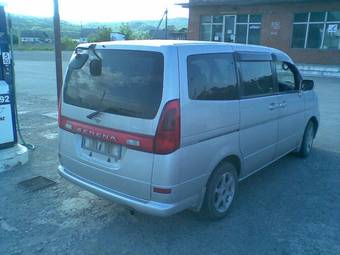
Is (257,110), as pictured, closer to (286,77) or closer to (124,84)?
(286,77)

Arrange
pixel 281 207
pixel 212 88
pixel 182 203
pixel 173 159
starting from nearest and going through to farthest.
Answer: pixel 173 159 → pixel 182 203 → pixel 212 88 → pixel 281 207

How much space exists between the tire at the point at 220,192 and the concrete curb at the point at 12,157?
3.07 metres

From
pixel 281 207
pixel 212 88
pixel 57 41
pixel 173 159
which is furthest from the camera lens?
pixel 57 41

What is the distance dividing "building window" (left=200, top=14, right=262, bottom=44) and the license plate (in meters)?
23.6

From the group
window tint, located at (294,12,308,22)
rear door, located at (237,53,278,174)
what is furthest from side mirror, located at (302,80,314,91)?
window tint, located at (294,12,308,22)

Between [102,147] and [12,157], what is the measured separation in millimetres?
2427

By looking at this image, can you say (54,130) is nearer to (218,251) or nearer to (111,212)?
(111,212)

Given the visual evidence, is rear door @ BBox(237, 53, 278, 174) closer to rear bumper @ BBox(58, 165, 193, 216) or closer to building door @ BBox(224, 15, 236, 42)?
rear bumper @ BBox(58, 165, 193, 216)

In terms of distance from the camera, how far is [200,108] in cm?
326

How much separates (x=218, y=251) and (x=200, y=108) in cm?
137

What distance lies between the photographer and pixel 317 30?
22.4 meters

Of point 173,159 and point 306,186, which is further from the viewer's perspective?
point 306,186

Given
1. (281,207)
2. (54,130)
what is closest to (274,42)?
(54,130)

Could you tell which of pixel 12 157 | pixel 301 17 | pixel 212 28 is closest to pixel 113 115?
pixel 12 157
